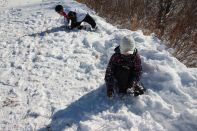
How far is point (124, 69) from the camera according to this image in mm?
4746

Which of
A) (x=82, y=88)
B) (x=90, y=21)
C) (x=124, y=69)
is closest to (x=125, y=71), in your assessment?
(x=124, y=69)

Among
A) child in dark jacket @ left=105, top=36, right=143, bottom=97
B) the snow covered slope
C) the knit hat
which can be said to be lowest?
the snow covered slope

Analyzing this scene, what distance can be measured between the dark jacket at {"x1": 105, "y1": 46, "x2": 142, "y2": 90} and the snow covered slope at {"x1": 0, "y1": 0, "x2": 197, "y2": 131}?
27cm

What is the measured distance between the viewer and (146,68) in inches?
211

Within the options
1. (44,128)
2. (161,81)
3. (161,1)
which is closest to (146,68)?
(161,81)

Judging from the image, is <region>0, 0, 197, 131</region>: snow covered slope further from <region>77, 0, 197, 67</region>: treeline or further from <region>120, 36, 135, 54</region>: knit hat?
<region>120, 36, 135, 54</region>: knit hat

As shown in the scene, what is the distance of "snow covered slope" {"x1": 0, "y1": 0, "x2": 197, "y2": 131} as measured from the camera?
4375 mm

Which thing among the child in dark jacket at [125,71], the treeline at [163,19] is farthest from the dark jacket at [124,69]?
the treeline at [163,19]

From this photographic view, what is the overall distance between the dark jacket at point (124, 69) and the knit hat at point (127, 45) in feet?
0.39

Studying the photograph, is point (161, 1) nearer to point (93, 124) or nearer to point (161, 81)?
point (161, 81)

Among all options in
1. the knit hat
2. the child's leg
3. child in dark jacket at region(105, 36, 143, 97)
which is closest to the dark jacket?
child in dark jacket at region(105, 36, 143, 97)

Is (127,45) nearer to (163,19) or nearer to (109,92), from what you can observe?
(109,92)

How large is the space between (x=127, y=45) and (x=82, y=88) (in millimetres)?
1233

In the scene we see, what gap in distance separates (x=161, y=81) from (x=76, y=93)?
133 cm
